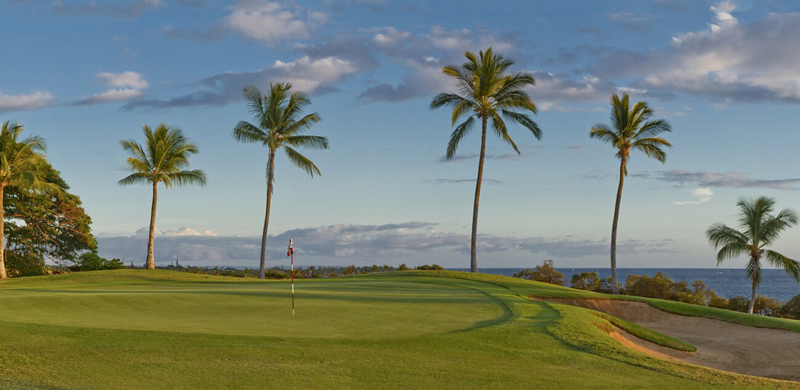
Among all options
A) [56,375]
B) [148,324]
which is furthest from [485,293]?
[56,375]

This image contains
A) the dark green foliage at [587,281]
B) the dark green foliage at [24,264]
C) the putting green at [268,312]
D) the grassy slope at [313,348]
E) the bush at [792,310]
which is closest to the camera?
the grassy slope at [313,348]

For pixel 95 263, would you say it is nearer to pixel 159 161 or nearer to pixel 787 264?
pixel 159 161

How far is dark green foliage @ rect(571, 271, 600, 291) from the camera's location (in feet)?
143

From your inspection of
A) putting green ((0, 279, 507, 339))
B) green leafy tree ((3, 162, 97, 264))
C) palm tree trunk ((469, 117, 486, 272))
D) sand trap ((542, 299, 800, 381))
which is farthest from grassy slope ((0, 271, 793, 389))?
green leafy tree ((3, 162, 97, 264))

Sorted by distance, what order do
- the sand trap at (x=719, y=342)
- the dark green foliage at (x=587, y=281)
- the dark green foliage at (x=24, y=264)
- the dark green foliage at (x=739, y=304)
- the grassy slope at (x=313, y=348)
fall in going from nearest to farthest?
1. the grassy slope at (x=313, y=348)
2. the sand trap at (x=719, y=342)
3. the dark green foliage at (x=739, y=304)
4. the dark green foliage at (x=587, y=281)
5. the dark green foliage at (x=24, y=264)

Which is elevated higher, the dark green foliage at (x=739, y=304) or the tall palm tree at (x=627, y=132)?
the tall palm tree at (x=627, y=132)

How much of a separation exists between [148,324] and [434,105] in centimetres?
3082

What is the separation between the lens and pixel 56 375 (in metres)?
9.70

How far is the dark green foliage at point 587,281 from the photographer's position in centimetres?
4356

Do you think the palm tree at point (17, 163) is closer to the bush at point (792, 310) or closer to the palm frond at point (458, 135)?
the palm frond at point (458, 135)

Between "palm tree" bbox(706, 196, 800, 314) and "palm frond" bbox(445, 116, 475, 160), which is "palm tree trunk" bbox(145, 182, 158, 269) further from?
"palm tree" bbox(706, 196, 800, 314)

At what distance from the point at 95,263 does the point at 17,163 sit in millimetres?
8696

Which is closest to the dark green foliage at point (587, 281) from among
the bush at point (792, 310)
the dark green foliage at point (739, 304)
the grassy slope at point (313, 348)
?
the dark green foliage at point (739, 304)

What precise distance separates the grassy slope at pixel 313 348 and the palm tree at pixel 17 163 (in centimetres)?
2641
